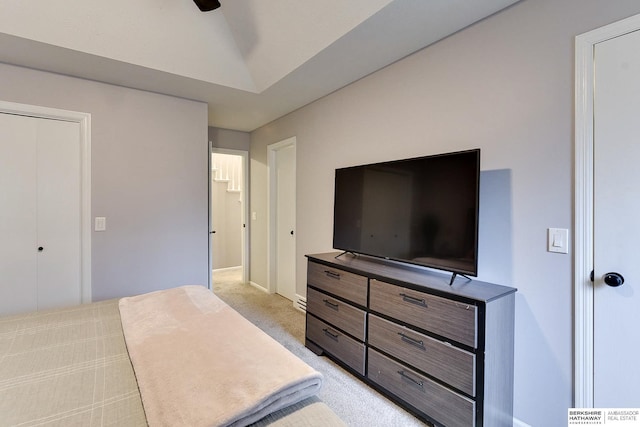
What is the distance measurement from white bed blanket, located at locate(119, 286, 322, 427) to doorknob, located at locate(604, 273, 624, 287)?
1.42 m

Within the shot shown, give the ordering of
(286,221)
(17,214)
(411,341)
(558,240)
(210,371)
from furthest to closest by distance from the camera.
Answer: (286,221) → (17,214) → (411,341) → (558,240) → (210,371)

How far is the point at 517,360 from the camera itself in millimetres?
1726

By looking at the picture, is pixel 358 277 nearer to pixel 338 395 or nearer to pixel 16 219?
pixel 338 395

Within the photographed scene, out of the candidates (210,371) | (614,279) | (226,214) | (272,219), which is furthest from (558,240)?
(226,214)

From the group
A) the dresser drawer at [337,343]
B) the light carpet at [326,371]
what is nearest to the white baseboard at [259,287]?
the light carpet at [326,371]

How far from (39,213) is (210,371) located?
2.64 metres

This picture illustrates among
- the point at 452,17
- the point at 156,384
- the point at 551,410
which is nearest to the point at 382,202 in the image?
the point at 452,17

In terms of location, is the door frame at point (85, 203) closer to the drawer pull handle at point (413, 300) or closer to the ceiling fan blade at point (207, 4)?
the ceiling fan blade at point (207, 4)

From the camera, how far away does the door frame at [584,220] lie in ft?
4.84

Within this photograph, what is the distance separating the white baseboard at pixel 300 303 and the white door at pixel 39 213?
7.13ft

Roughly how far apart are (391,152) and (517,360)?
64.5 inches

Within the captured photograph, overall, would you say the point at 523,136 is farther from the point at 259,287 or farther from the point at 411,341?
the point at 259,287

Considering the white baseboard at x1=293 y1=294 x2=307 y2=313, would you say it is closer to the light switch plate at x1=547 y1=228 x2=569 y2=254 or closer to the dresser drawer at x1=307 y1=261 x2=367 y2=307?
the dresser drawer at x1=307 y1=261 x2=367 y2=307

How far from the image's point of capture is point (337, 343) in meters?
2.37
